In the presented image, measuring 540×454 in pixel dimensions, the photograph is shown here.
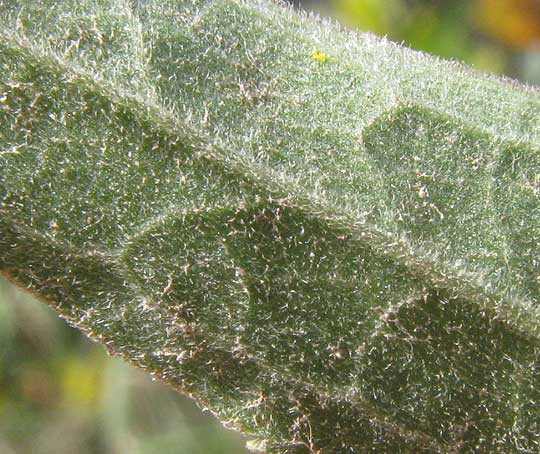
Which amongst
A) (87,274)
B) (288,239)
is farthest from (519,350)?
(87,274)

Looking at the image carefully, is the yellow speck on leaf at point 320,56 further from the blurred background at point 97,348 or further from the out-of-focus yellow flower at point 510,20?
the out-of-focus yellow flower at point 510,20

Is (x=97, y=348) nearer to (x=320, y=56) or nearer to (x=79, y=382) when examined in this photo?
(x=79, y=382)

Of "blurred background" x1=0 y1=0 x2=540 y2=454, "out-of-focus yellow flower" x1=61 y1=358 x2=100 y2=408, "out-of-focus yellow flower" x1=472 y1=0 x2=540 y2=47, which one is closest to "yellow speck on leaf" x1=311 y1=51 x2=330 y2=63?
"blurred background" x1=0 y1=0 x2=540 y2=454

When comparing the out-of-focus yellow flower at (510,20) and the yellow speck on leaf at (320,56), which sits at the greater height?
the out-of-focus yellow flower at (510,20)

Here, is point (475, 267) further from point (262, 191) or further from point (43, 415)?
point (43, 415)

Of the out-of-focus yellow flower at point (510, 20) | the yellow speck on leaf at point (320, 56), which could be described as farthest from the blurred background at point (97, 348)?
the yellow speck on leaf at point (320, 56)

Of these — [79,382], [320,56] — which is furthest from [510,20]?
[79,382]
